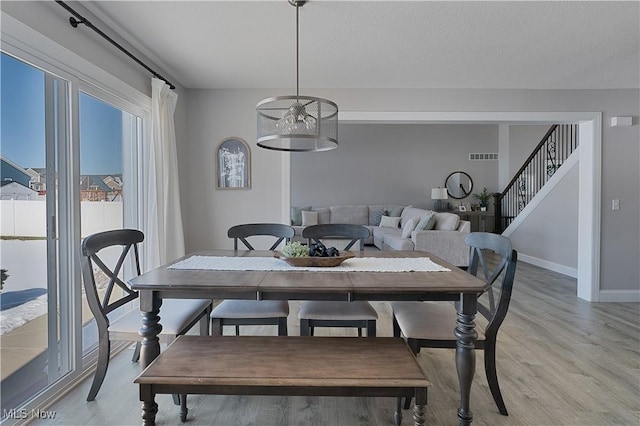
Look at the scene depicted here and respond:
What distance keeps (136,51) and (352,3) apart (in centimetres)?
189

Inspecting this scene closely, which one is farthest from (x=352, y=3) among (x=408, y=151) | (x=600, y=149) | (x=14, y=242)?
(x=408, y=151)

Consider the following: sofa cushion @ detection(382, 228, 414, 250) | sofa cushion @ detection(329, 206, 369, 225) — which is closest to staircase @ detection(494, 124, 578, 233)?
sofa cushion @ detection(382, 228, 414, 250)

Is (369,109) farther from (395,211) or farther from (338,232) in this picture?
(395,211)

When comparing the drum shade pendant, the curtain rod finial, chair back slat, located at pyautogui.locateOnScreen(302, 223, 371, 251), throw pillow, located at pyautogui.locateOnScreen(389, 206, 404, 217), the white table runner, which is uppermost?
the curtain rod finial

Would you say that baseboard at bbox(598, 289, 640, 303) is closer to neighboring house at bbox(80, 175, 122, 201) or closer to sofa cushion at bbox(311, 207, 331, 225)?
sofa cushion at bbox(311, 207, 331, 225)

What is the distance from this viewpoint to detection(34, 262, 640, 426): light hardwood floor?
1.82 meters

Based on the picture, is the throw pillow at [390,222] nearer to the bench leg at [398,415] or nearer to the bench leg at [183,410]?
the bench leg at [398,415]

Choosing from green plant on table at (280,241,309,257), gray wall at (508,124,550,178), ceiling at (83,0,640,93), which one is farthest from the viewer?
gray wall at (508,124,550,178)

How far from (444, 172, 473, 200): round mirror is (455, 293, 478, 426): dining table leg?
7014 millimetres

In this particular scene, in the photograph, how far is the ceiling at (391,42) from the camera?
230cm

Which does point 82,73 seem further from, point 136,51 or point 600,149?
point 600,149

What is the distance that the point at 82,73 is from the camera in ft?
7.39

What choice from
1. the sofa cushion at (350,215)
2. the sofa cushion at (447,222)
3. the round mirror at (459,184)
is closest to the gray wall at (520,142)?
the round mirror at (459,184)

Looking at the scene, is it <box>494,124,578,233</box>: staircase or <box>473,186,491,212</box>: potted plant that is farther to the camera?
<box>473,186,491,212</box>: potted plant
